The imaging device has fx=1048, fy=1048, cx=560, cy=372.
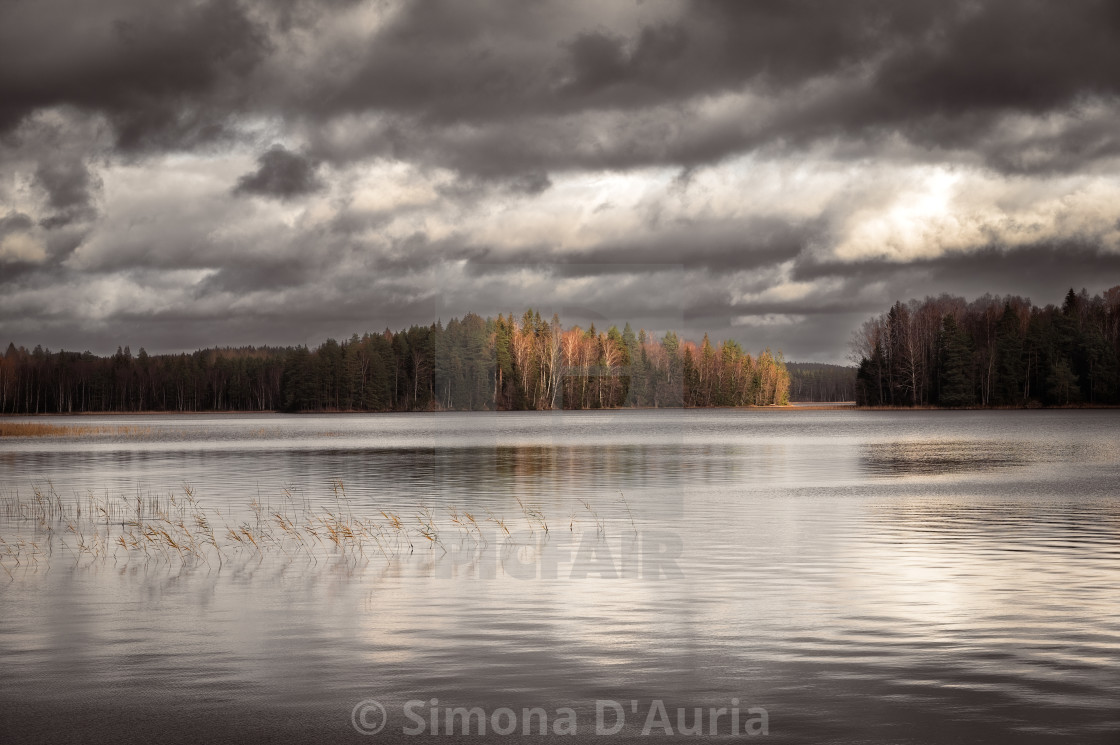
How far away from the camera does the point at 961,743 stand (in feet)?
32.7

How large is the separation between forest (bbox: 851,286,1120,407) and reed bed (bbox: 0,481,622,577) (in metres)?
140

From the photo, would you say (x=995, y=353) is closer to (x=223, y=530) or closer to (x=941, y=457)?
(x=941, y=457)

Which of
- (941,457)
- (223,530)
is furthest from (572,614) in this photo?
(941,457)

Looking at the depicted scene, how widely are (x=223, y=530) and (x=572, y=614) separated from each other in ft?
54.5

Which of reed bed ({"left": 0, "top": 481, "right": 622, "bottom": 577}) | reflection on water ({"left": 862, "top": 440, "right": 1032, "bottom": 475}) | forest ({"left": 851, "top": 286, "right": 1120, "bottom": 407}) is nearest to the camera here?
reed bed ({"left": 0, "top": 481, "right": 622, "bottom": 577})

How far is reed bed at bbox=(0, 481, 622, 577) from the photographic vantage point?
25.1 m

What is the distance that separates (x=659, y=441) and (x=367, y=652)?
252 ft

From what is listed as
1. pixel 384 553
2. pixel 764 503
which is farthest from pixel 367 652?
pixel 764 503

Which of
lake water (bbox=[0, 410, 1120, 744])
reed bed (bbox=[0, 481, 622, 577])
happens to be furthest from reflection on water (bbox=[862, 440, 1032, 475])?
reed bed (bbox=[0, 481, 622, 577])

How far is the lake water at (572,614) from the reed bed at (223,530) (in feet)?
0.66

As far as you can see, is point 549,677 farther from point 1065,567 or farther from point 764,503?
point 764,503

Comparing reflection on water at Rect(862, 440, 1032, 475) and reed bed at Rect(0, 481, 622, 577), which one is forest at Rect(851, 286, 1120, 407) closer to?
reflection on water at Rect(862, 440, 1032, 475)

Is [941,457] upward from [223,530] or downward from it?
upward

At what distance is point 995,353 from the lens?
161625mm
